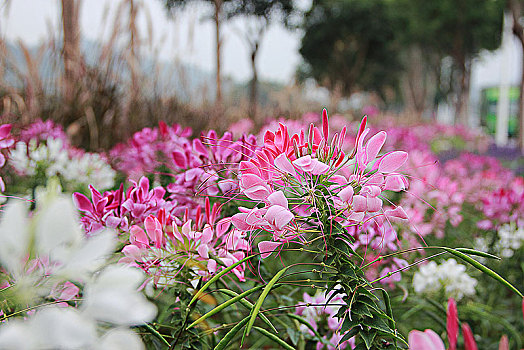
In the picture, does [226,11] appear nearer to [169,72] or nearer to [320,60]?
[320,60]

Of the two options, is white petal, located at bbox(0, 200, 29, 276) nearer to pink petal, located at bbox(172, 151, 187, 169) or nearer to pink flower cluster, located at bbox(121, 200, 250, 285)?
pink flower cluster, located at bbox(121, 200, 250, 285)

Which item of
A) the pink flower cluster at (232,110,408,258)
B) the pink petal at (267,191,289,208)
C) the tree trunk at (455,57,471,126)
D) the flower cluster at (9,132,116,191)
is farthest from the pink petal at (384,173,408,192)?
the tree trunk at (455,57,471,126)

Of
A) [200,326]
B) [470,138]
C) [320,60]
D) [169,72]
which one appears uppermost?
[320,60]

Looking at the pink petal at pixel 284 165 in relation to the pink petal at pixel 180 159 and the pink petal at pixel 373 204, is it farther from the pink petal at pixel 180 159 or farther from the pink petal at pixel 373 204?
the pink petal at pixel 180 159

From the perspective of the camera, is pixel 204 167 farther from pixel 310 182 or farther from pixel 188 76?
pixel 188 76

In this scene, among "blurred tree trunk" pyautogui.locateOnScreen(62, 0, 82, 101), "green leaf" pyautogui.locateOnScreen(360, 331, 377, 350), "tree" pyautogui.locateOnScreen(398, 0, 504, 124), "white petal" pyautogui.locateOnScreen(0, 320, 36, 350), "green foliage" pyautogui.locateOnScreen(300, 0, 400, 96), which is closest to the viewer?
"white petal" pyautogui.locateOnScreen(0, 320, 36, 350)

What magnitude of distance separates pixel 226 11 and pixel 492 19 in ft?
37.0

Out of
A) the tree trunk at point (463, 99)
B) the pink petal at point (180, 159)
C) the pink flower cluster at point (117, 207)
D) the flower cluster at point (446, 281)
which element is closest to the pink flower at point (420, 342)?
the pink flower cluster at point (117, 207)

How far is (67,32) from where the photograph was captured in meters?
2.17

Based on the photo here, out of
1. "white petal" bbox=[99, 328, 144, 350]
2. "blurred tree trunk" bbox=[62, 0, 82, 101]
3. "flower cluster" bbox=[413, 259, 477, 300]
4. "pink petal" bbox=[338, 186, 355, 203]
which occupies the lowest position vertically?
"flower cluster" bbox=[413, 259, 477, 300]

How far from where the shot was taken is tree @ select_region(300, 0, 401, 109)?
20906mm

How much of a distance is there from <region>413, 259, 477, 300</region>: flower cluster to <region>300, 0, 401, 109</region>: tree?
1993 cm

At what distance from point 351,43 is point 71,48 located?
68.2 feet

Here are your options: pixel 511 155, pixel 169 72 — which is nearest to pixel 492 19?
pixel 511 155
